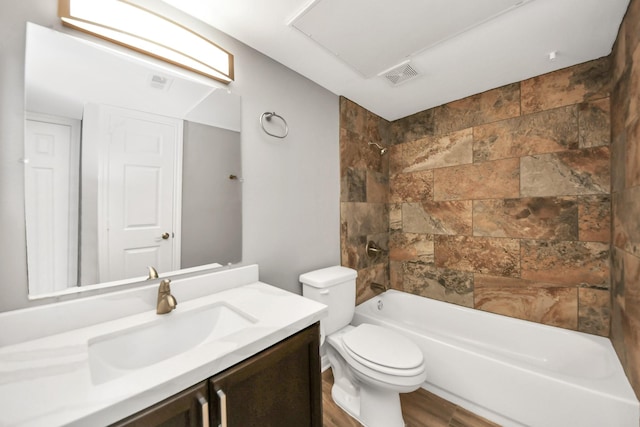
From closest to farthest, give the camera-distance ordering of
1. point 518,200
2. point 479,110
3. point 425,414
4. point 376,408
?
point 376,408
point 425,414
point 518,200
point 479,110

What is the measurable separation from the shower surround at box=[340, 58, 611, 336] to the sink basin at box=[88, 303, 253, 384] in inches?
Result: 48.4

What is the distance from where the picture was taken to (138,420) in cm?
56

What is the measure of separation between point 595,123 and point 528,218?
0.74m

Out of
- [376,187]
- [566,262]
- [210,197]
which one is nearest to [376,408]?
[210,197]

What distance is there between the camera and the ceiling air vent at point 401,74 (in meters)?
1.67

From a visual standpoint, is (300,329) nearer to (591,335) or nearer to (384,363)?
(384,363)

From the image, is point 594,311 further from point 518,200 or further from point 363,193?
point 363,193

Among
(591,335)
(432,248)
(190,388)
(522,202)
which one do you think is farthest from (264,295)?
(591,335)

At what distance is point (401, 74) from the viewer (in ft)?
5.77

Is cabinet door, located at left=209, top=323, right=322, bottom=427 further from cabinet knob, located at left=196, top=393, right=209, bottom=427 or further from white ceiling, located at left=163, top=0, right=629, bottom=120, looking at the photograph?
white ceiling, located at left=163, top=0, right=629, bottom=120

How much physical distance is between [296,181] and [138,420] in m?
1.40

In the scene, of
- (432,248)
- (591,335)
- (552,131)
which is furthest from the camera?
(432,248)

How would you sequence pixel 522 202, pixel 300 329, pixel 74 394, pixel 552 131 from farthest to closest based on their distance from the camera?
pixel 522 202, pixel 552 131, pixel 300 329, pixel 74 394

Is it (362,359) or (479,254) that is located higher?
(479,254)
